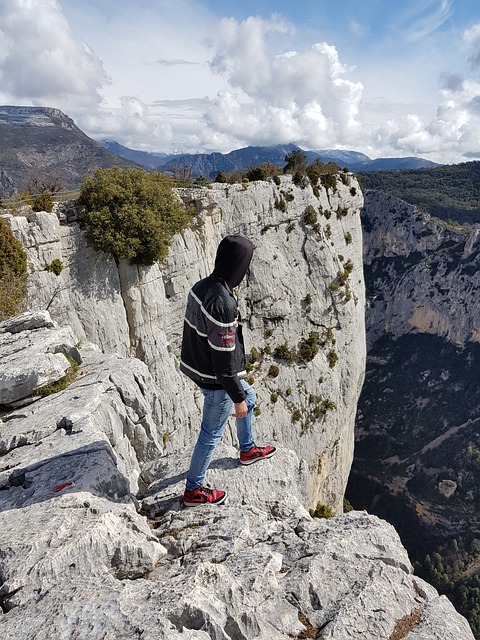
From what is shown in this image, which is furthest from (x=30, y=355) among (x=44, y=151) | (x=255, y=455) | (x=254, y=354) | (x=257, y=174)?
(x=44, y=151)

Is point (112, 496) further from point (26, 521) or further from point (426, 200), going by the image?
point (426, 200)

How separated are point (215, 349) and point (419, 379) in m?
79.7

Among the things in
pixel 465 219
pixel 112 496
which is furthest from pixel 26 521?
pixel 465 219

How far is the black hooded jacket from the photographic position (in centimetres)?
450

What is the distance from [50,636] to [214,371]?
2.75 metres

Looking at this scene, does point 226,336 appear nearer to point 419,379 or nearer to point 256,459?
Result: point 256,459

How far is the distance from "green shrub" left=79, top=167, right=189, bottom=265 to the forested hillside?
107 m

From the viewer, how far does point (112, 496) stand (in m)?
4.93

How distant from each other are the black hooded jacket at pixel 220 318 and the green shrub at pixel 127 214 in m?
11.1

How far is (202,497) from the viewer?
530 cm

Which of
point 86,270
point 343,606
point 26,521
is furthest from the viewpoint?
point 86,270

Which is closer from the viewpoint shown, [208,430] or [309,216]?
[208,430]

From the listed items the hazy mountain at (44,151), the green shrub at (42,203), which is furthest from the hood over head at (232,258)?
the hazy mountain at (44,151)

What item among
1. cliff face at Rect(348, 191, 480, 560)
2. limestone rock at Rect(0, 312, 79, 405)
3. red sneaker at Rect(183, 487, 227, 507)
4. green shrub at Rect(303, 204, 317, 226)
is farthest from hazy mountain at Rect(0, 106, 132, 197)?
red sneaker at Rect(183, 487, 227, 507)
